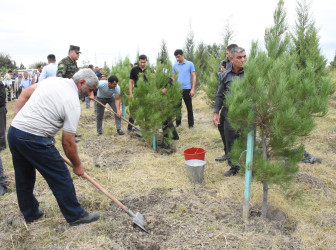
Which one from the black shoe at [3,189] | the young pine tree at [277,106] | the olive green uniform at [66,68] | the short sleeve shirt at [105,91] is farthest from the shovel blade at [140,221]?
the short sleeve shirt at [105,91]

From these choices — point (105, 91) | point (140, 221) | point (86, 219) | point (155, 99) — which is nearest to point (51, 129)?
point (86, 219)

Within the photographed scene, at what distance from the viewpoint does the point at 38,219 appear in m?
3.03

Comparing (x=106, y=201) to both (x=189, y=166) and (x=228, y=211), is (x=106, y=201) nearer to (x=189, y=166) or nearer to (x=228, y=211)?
(x=189, y=166)

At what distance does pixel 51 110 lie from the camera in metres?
2.38

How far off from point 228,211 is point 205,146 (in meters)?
2.77

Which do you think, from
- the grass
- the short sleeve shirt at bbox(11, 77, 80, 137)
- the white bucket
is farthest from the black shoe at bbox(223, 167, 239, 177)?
the short sleeve shirt at bbox(11, 77, 80, 137)

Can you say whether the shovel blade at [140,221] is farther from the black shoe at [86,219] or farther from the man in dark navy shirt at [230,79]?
the man in dark navy shirt at [230,79]

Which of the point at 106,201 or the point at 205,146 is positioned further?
the point at 205,146

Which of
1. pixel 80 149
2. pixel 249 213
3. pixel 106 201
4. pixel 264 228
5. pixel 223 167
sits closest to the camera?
pixel 264 228

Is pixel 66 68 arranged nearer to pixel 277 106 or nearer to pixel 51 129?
pixel 51 129

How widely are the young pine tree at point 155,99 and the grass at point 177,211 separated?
834mm

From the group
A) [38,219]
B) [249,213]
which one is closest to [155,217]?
[249,213]

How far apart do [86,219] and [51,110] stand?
47.9 inches

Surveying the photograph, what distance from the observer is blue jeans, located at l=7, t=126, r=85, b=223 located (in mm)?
2447
